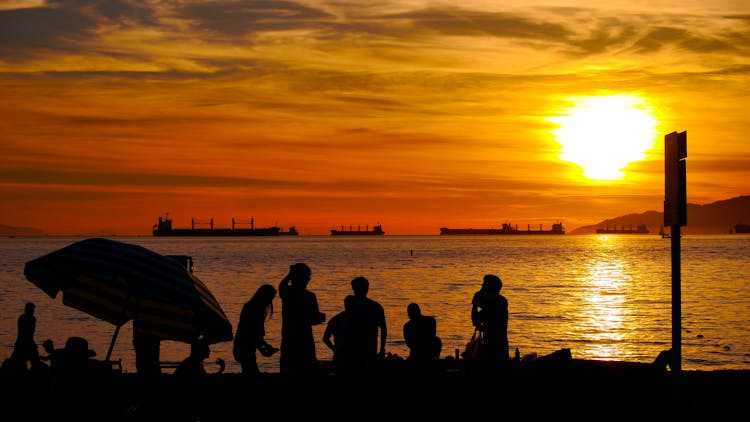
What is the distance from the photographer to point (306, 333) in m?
12.1

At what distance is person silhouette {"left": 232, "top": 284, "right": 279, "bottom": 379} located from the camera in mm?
12039

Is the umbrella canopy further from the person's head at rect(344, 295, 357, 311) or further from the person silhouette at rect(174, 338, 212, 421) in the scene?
the person's head at rect(344, 295, 357, 311)

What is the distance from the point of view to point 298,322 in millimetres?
11906

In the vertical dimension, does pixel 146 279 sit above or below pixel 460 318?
above

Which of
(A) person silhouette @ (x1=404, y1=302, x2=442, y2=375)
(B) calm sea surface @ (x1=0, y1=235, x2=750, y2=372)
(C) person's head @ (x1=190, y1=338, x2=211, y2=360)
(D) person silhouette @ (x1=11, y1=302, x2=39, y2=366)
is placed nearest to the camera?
(C) person's head @ (x1=190, y1=338, x2=211, y2=360)

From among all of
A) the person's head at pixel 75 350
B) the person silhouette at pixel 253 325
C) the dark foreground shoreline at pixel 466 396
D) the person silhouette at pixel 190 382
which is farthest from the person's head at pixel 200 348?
the person silhouette at pixel 253 325

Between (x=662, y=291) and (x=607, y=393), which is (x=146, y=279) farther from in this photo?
(x=662, y=291)

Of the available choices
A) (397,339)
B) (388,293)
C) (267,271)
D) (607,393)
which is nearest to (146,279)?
(607,393)

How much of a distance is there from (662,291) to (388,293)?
66.6ft

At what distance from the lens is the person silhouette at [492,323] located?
1281 centimetres

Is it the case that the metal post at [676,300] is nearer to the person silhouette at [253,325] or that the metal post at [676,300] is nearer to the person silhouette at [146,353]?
the person silhouette at [253,325]

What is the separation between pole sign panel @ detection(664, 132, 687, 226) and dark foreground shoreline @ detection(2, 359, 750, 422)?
3.88 meters

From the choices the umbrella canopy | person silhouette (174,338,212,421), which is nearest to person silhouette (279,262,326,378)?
person silhouette (174,338,212,421)

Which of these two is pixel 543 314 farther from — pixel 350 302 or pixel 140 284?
pixel 140 284
